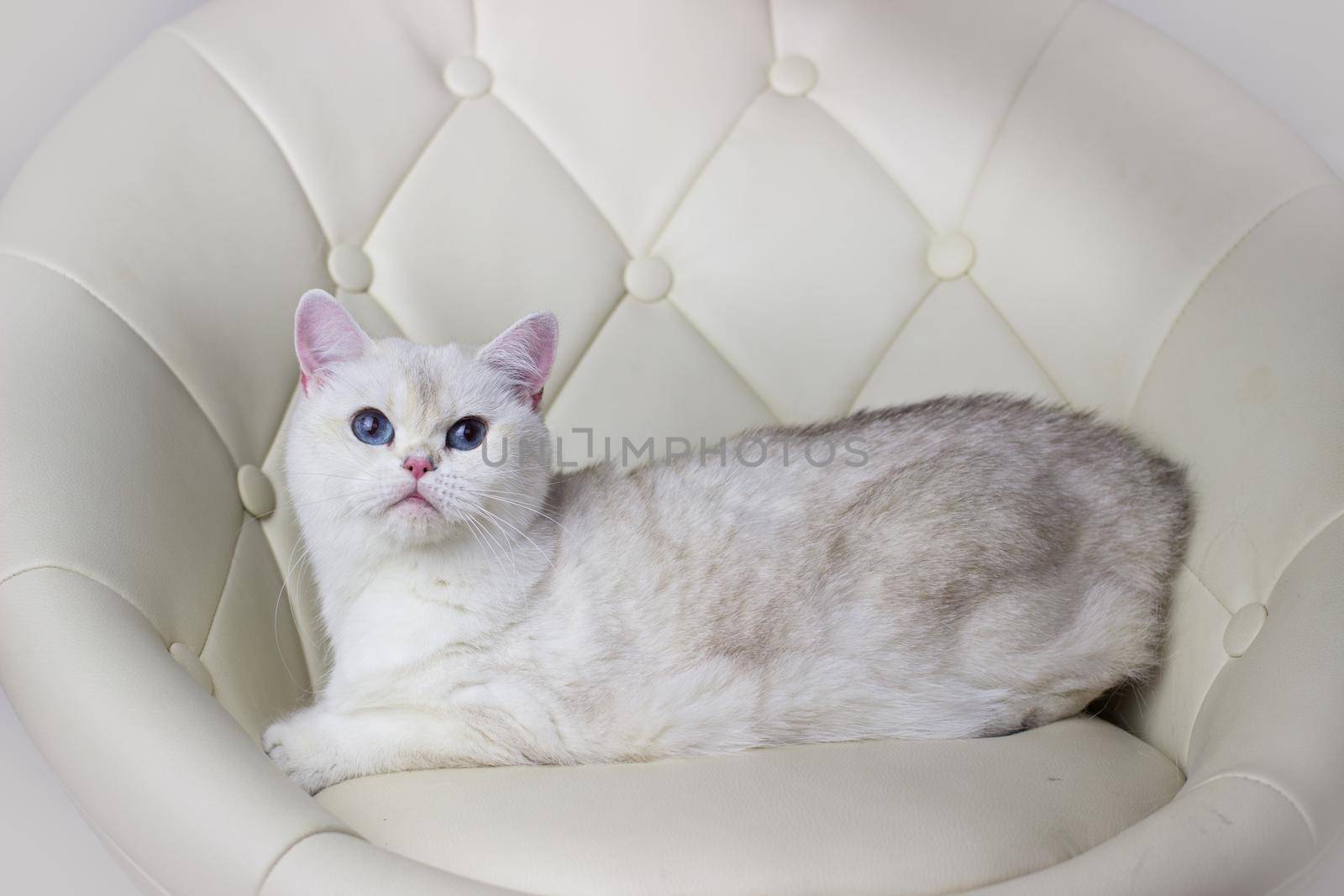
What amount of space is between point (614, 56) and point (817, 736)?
138 centimetres

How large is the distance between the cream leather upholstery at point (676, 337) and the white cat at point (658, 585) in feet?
0.26

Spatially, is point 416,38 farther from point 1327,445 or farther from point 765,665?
point 1327,445

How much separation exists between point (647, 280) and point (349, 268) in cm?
55

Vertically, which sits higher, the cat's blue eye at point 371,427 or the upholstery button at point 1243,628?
the cat's blue eye at point 371,427

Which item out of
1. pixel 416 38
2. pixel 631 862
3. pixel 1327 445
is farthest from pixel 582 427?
pixel 1327 445

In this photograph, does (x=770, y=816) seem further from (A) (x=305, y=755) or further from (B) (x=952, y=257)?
(B) (x=952, y=257)

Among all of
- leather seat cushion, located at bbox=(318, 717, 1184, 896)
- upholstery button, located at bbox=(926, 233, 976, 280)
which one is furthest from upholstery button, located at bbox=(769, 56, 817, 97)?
leather seat cushion, located at bbox=(318, 717, 1184, 896)

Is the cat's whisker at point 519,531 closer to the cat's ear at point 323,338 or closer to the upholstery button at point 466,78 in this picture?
the cat's ear at point 323,338

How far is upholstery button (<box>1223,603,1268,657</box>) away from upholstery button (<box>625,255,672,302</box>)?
1165mm

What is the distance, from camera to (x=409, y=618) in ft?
5.62

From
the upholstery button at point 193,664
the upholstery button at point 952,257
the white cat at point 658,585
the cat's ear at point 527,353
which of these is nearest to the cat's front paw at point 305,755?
the white cat at point 658,585

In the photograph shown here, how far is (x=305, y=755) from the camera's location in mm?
1623

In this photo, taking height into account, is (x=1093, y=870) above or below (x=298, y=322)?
below

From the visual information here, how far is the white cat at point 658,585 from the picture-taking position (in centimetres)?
165
